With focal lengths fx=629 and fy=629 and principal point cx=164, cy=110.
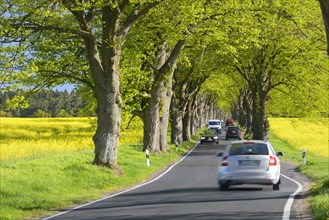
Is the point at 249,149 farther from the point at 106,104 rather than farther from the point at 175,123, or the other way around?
the point at 175,123

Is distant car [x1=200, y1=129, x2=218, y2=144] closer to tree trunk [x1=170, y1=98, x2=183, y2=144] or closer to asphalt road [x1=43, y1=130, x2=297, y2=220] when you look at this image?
tree trunk [x1=170, y1=98, x2=183, y2=144]

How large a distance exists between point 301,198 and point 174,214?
195 inches

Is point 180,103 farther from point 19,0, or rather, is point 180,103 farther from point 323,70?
point 19,0

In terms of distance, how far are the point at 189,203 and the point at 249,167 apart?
408cm

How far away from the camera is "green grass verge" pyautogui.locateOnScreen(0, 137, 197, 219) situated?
1574 centimetres

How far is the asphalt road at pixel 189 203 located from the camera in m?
12.9

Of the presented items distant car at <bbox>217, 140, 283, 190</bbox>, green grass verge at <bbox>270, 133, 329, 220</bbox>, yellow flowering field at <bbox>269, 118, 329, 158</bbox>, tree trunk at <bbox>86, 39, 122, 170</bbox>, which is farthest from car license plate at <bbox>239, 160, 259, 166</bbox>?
yellow flowering field at <bbox>269, 118, 329, 158</bbox>

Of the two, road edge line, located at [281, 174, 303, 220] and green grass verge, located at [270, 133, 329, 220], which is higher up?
green grass verge, located at [270, 133, 329, 220]

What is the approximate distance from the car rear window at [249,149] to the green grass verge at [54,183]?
426cm

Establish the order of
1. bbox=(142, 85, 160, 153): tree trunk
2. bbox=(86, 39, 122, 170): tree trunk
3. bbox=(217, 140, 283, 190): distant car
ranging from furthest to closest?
bbox=(142, 85, 160, 153): tree trunk
bbox=(86, 39, 122, 170): tree trunk
bbox=(217, 140, 283, 190): distant car

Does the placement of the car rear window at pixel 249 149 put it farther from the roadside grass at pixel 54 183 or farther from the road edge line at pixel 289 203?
the roadside grass at pixel 54 183

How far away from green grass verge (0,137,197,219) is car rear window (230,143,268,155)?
168 inches

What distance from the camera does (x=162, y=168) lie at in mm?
30703

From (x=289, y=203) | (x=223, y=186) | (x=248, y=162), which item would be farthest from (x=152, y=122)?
(x=289, y=203)
